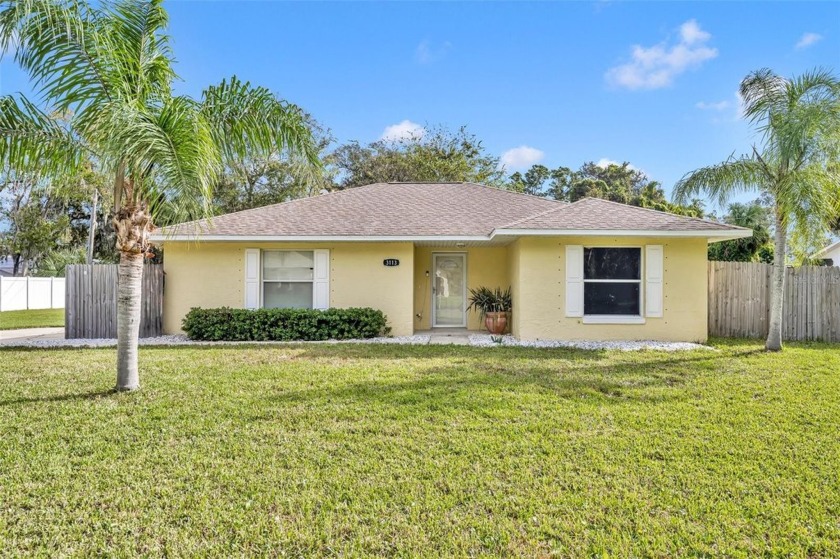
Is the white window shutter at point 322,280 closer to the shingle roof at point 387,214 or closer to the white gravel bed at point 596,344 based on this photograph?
the shingle roof at point 387,214

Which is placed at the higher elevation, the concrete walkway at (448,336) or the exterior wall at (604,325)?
the exterior wall at (604,325)

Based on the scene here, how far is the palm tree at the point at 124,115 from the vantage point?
518 cm

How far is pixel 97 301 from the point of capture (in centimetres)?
1154

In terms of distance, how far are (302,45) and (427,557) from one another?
1495 centimetres

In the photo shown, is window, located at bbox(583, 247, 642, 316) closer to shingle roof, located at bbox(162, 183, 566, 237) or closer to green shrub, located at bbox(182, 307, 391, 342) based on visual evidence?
shingle roof, located at bbox(162, 183, 566, 237)

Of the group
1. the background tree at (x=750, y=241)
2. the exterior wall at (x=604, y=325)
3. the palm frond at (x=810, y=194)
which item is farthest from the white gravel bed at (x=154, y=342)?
the background tree at (x=750, y=241)

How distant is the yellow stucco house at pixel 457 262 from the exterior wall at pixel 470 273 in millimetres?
30

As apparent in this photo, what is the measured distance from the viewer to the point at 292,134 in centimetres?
686

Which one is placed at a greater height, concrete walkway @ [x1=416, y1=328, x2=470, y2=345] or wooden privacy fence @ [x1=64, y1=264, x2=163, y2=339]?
wooden privacy fence @ [x1=64, y1=264, x2=163, y2=339]

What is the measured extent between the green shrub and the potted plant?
3.19 m

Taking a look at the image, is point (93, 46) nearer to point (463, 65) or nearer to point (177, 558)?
point (177, 558)

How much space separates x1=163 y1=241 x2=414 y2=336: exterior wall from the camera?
38.6 ft

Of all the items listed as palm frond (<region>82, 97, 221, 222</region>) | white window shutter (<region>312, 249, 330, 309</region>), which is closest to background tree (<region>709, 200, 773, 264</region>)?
white window shutter (<region>312, 249, 330, 309</region>)

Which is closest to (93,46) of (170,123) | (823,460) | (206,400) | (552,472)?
(170,123)
